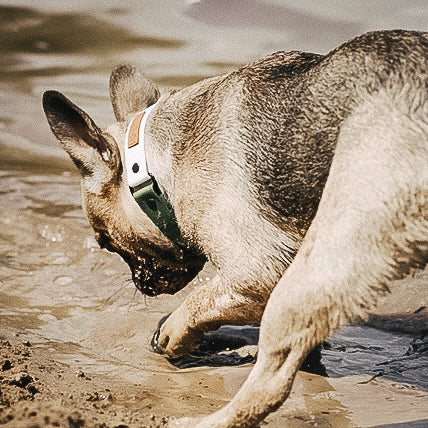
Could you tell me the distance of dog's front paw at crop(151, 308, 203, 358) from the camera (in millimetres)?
4136

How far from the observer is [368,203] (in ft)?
9.52

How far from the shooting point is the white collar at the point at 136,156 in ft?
13.0

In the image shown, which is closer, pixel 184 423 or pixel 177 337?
pixel 184 423

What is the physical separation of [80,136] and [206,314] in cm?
135

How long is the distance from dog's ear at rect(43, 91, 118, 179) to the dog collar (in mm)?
171

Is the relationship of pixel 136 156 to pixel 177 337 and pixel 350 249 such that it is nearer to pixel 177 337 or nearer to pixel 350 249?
pixel 177 337

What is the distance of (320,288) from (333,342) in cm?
214

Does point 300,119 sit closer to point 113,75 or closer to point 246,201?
point 246,201

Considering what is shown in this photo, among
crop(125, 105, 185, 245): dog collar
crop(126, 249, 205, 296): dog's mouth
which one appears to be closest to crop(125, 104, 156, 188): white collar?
crop(125, 105, 185, 245): dog collar

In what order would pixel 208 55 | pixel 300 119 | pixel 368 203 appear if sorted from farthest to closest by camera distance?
pixel 208 55, pixel 300 119, pixel 368 203

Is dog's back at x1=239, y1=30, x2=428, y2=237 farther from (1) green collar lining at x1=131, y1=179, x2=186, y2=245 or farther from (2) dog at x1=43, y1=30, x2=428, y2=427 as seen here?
(1) green collar lining at x1=131, y1=179, x2=186, y2=245

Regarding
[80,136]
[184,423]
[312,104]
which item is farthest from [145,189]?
[184,423]

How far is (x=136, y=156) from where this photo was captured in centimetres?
399

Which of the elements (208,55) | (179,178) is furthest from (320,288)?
(208,55)
